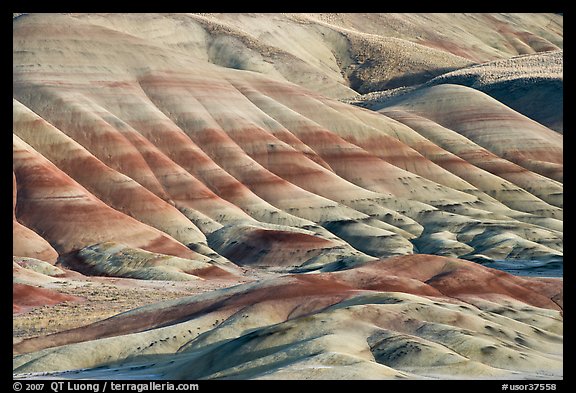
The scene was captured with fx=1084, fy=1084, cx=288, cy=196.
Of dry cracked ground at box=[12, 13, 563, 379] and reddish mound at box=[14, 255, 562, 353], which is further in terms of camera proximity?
reddish mound at box=[14, 255, 562, 353]

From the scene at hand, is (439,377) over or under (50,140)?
over

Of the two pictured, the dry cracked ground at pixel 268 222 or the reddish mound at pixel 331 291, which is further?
the reddish mound at pixel 331 291

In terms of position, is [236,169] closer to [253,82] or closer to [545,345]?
[253,82]

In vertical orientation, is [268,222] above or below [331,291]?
below

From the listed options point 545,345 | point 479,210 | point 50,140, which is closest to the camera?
point 545,345

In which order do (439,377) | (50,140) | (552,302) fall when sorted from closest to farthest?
(439,377) → (552,302) → (50,140)

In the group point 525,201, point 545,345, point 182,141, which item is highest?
point 545,345

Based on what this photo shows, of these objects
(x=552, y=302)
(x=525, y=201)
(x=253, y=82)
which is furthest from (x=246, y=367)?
(x=253, y=82)

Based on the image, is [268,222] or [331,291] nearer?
[331,291]
